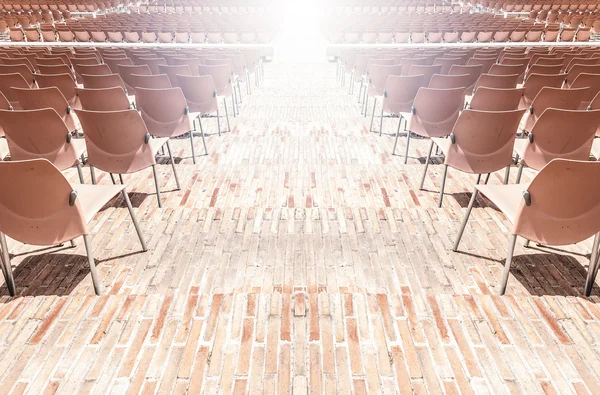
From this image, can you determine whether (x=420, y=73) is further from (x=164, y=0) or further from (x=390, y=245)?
(x=164, y=0)

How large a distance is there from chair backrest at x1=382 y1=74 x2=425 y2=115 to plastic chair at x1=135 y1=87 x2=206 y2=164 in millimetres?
2402

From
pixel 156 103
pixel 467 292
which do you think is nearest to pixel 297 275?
pixel 467 292

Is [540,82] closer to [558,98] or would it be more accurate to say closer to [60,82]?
[558,98]

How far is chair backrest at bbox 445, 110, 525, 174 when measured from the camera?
332cm

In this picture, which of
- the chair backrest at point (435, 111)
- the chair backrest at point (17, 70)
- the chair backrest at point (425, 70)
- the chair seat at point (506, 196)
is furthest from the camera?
the chair backrest at point (425, 70)

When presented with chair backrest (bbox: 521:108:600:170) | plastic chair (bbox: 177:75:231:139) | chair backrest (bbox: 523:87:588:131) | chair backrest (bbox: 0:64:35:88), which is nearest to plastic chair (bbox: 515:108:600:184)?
chair backrest (bbox: 521:108:600:170)

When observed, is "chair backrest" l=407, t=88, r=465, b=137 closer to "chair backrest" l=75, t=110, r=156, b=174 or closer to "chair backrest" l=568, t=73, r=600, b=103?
"chair backrest" l=568, t=73, r=600, b=103

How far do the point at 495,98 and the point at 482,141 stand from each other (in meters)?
0.80

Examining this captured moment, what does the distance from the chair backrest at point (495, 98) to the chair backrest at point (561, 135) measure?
2.45 ft

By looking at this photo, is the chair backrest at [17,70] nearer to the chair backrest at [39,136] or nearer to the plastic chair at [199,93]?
the plastic chair at [199,93]

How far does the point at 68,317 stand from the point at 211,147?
3.19m

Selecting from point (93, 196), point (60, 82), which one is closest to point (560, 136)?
point (93, 196)

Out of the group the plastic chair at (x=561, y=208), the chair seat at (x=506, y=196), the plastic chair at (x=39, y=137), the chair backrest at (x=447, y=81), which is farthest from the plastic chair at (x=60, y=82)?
the plastic chair at (x=561, y=208)

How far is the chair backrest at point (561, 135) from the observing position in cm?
307
